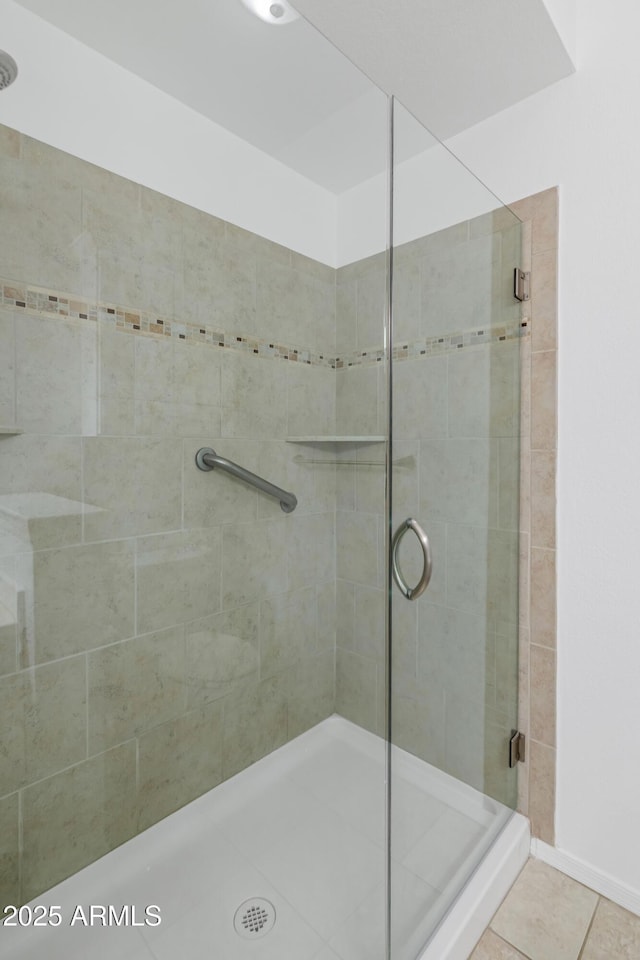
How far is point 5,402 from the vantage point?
0.96m

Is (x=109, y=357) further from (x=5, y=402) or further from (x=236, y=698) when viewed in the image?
(x=236, y=698)

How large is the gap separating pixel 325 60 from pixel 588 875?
213 cm

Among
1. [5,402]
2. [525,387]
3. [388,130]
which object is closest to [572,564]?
[525,387]

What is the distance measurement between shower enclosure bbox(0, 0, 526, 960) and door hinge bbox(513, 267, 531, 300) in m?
0.04

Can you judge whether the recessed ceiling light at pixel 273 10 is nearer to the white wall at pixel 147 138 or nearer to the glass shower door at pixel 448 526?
the white wall at pixel 147 138

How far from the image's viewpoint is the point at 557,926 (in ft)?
3.71

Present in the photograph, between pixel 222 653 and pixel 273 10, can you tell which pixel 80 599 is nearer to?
pixel 222 653

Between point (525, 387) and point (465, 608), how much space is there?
63 cm

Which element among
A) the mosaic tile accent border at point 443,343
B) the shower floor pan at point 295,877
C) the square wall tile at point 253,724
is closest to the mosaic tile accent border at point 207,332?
the mosaic tile accent border at point 443,343

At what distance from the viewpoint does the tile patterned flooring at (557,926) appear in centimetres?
107

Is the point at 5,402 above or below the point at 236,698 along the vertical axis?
above

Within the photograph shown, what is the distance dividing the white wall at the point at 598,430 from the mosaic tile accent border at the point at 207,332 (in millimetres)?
214

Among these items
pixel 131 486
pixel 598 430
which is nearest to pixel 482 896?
pixel 598 430

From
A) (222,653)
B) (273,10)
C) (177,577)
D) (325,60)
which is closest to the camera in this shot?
(273,10)
